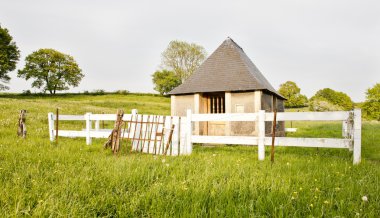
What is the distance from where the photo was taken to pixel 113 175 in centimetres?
442

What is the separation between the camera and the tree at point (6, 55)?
149ft

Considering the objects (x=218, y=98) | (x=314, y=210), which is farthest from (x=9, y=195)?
(x=218, y=98)

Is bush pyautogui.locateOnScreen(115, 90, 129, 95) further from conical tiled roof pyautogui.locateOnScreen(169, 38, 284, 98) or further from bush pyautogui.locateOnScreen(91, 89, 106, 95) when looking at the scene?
conical tiled roof pyautogui.locateOnScreen(169, 38, 284, 98)

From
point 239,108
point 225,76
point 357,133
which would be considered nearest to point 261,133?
point 357,133

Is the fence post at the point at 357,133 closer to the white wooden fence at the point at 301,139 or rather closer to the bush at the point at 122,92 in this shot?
the white wooden fence at the point at 301,139

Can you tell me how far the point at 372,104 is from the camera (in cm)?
5541

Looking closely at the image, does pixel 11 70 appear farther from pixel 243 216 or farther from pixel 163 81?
pixel 243 216

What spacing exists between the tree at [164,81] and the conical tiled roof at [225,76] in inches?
1602

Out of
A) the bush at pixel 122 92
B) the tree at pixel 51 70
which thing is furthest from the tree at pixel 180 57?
the tree at pixel 51 70

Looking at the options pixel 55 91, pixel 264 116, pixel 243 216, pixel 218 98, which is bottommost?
pixel 243 216

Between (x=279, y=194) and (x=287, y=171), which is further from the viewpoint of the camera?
(x=287, y=171)

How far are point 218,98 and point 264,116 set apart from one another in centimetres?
743

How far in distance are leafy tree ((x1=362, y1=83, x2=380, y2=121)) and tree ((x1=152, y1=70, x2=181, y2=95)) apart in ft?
139

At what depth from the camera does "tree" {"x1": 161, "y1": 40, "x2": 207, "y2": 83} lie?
47.2 meters
